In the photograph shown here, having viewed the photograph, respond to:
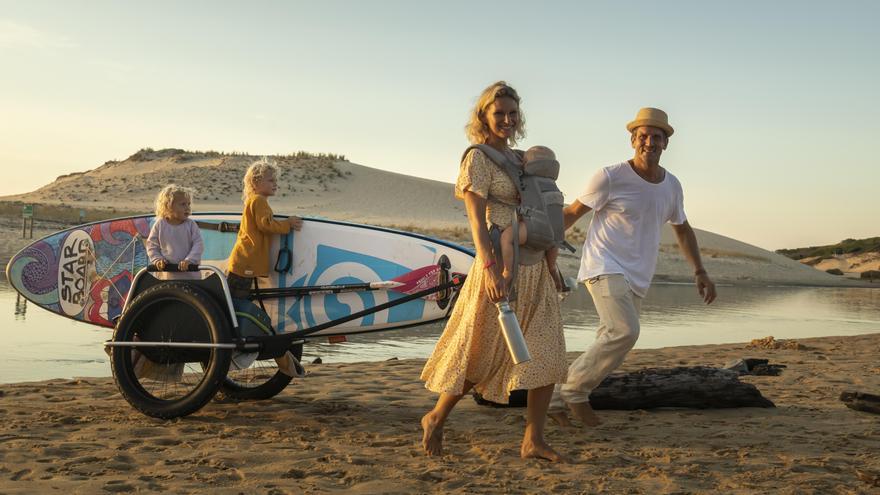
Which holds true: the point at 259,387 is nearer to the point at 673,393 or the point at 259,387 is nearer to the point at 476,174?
the point at 476,174

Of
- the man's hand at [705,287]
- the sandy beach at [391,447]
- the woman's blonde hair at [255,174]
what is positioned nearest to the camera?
the sandy beach at [391,447]

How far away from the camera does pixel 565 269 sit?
27.3 meters

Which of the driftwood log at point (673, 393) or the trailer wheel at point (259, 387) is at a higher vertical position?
the driftwood log at point (673, 393)

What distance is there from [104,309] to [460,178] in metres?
3.46

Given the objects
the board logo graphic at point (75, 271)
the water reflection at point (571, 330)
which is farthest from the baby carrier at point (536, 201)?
the board logo graphic at point (75, 271)

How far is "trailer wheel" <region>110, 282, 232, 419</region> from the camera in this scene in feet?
16.9

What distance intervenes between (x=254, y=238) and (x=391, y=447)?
1847 mm

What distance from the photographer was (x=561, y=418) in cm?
533

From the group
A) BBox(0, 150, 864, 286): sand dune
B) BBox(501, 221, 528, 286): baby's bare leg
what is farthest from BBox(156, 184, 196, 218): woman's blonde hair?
BBox(0, 150, 864, 286): sand dune

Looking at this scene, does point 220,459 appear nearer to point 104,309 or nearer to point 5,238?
point 104,309

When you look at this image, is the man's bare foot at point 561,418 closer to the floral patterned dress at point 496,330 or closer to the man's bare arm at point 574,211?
the floral patterned dress at point 496,330

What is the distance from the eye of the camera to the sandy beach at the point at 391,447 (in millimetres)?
3965

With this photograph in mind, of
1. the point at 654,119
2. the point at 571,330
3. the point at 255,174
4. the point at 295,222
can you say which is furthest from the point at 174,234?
the point at 571,330

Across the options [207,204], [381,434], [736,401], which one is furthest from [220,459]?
[207,204]
